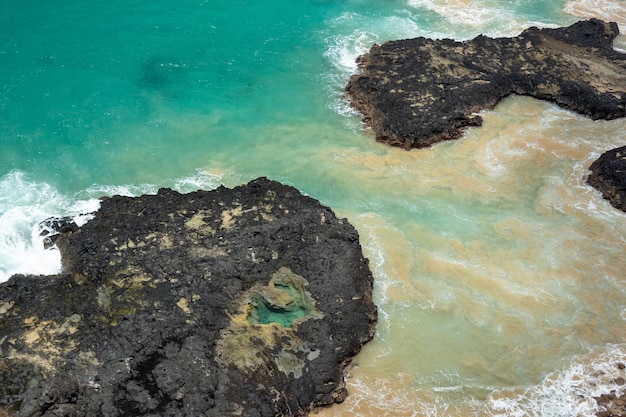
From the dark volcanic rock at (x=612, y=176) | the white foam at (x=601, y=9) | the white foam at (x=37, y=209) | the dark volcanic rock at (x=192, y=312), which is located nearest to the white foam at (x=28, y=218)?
the white foam at (x=37, y=209)

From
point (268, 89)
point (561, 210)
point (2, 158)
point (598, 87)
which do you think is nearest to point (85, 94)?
point (2, 158)

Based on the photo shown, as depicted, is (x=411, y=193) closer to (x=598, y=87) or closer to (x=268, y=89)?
(x=268, y=89)

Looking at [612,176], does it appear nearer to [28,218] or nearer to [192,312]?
[192,312]

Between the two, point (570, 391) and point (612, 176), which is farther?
point (612, 176)

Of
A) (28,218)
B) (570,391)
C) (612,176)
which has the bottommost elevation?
(570,391)

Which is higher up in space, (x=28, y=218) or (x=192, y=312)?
(x=192, y=312)

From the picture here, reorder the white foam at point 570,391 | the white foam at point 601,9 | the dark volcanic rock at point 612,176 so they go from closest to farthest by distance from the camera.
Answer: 1. the white foam at point 570,391
2. the dark volcanic rock at point 612,176
3. the white foam at point 601,9

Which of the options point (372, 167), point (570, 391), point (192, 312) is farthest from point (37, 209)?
point (570, 391)

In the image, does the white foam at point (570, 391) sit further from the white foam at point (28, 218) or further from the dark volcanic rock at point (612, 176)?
the white foam at point (28, 218)
